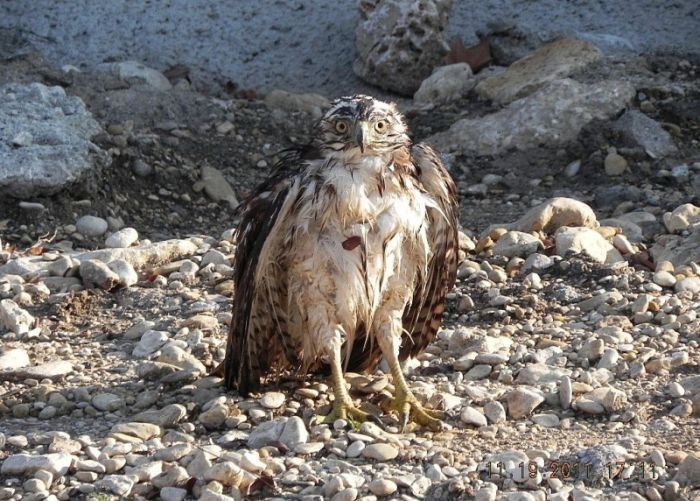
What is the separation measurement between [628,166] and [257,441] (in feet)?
15.3

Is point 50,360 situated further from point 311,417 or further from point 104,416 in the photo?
point 311,417

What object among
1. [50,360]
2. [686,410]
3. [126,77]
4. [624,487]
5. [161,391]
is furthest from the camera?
[126,77]

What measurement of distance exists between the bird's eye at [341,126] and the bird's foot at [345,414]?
3.63ft

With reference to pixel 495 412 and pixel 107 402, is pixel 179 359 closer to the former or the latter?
pixel 107 402

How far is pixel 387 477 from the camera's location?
444 centimetres

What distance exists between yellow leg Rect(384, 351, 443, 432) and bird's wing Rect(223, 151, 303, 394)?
0.47 meters

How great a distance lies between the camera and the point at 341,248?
5031 mm

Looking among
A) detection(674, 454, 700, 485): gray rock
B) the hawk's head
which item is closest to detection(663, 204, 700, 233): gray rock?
the hawk's head

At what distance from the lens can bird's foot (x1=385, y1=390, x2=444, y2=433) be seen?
5059mm

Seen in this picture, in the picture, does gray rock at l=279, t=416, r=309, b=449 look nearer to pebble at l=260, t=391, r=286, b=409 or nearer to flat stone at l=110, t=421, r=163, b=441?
pebble at l=260, t=391, r=286, b=409

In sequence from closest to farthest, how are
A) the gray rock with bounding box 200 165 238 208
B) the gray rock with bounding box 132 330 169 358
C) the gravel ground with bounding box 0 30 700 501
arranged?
the gravel ground with bounding box 0 30 700 501 → the gray rock with bounding box 132 330 169 358 → the gray rock with bounding box 200 165 238 208

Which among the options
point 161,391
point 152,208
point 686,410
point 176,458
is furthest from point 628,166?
point 176,458

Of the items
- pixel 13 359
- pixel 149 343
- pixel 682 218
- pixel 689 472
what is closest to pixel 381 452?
pixel 689 472

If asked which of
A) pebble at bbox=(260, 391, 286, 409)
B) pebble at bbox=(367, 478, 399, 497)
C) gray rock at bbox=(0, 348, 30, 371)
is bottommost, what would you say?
gray rock at bbox=(0, 348, 30, 371)
